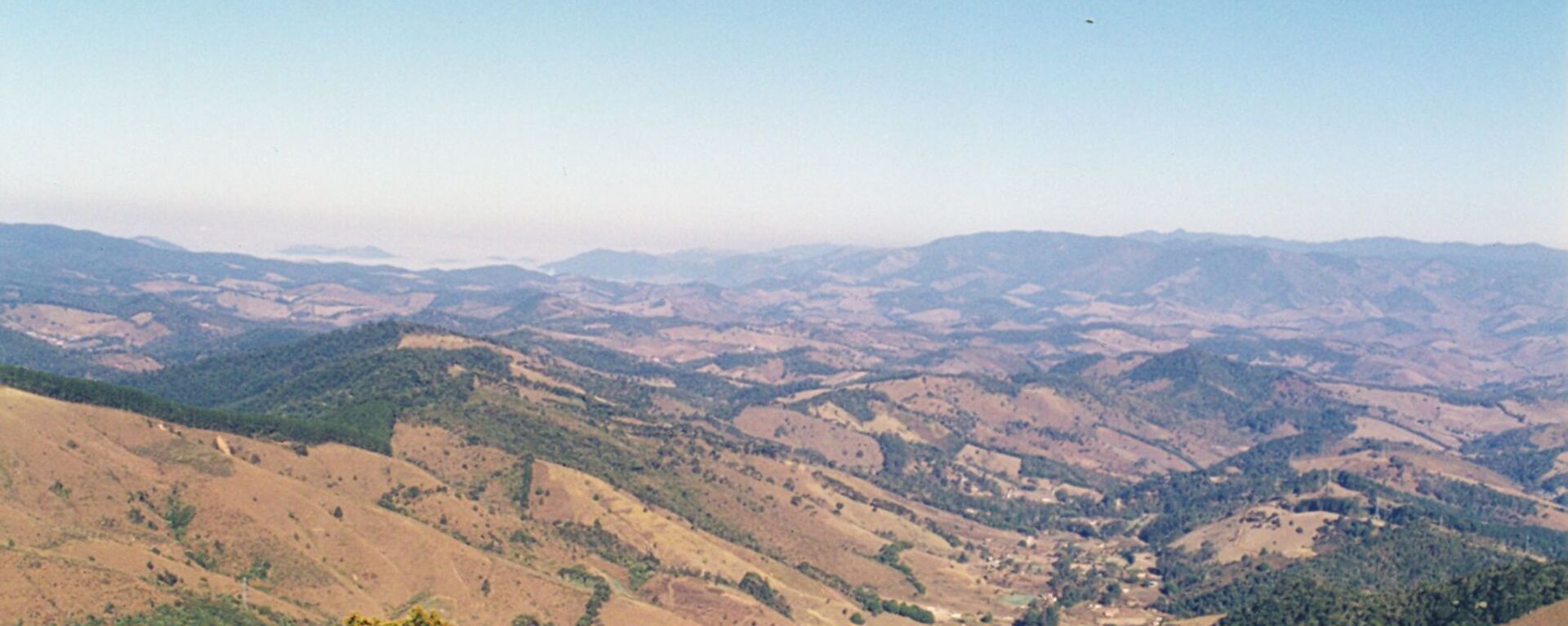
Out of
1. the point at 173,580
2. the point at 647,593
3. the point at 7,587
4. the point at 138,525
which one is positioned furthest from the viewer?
the point at 647,593

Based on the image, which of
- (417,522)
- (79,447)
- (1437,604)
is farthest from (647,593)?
(1437,604)

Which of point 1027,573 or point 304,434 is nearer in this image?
point 304,434

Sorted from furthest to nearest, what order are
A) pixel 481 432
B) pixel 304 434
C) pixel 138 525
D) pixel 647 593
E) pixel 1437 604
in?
pixel 481 432 < pixel 304 434 < pixel 647 593 < pixel 1437 604 < pixel 138 525

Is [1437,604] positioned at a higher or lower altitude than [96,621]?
lower

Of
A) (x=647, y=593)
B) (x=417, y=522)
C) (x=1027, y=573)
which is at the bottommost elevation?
(x=1027, y=573)

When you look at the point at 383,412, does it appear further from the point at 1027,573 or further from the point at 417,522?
the point at 1027,573

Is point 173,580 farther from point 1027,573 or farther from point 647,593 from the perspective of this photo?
point 1027,573

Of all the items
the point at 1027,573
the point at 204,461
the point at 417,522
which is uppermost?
the point at 204,461

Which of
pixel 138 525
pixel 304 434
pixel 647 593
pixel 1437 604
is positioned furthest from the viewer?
pixel 304 434

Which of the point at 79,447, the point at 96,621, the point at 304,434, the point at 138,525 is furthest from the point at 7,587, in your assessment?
the point at 304,434
